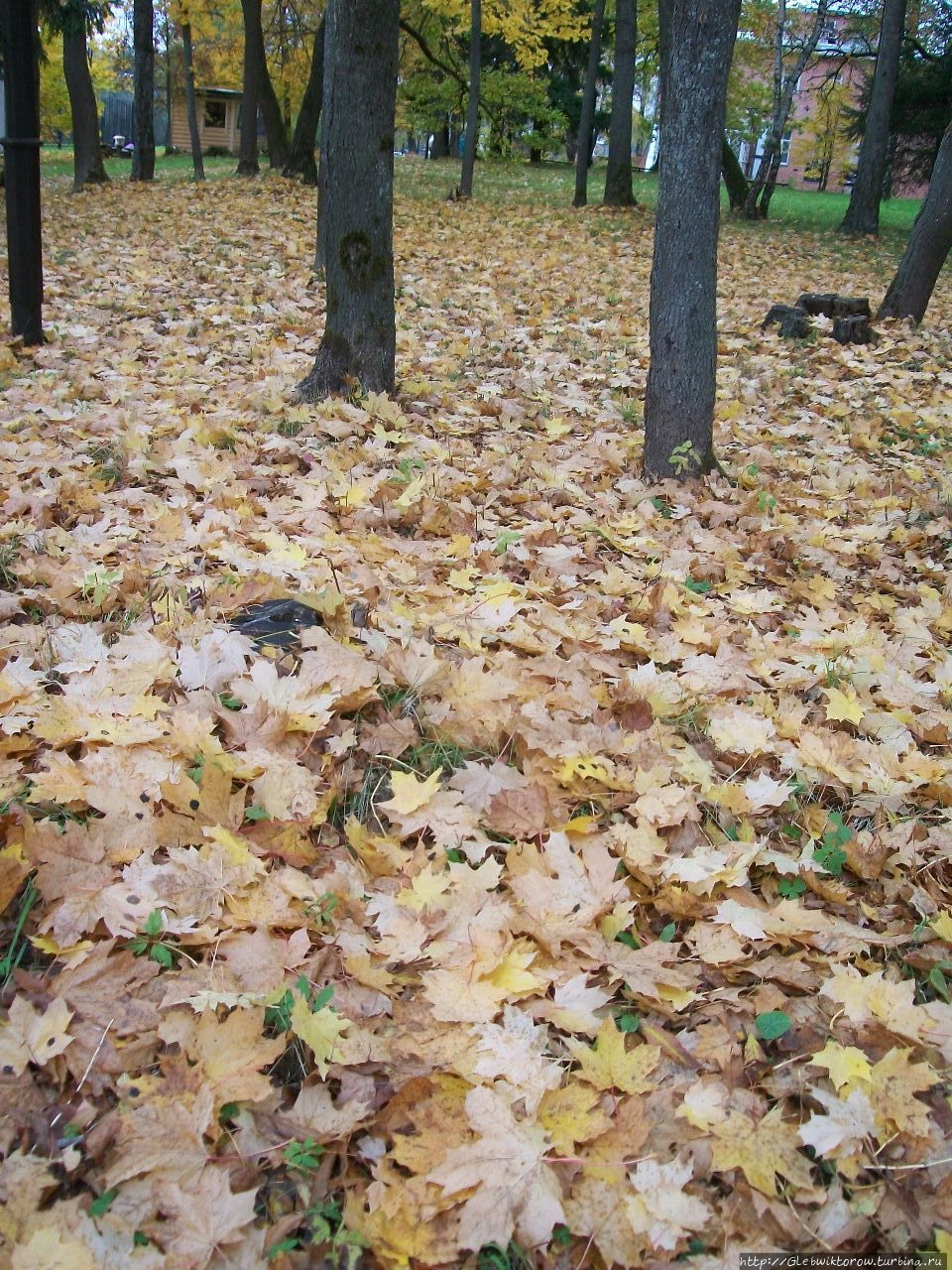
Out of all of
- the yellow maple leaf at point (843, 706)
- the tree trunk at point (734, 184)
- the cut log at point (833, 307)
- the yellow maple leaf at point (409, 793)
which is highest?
the tree trunk at point (734, 184)

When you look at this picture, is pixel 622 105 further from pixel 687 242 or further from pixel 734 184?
pixel 687 242

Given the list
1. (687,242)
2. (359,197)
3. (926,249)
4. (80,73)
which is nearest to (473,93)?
(80,73)

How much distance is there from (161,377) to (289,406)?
3.97 feet

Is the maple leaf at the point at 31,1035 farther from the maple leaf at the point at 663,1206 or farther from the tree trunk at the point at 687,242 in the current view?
the tree trunk at the point at 687,242

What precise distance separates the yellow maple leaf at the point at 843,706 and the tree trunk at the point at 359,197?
373 centimetres

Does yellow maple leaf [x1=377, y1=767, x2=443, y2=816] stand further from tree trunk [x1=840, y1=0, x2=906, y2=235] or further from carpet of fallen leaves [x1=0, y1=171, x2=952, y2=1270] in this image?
tree trunk [x1=840, y1=0, x2=906, y2=235]

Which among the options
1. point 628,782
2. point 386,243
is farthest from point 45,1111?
point 386,243

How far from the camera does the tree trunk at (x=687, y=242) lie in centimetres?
434

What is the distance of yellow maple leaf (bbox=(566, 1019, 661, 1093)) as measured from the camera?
174 cm

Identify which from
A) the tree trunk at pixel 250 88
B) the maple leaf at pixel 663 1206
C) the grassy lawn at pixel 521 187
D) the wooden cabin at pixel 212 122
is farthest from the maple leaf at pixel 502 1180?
the wooden cabin at pixel 212 122

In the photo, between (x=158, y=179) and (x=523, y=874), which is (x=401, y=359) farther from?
(x=158, y=179)

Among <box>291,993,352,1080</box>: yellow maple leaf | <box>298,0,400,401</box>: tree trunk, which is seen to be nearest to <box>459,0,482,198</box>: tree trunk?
<box>298,0,400,401</box>: tree trunk

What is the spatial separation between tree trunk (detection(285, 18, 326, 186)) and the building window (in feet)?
113

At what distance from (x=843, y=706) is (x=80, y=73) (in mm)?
17300
